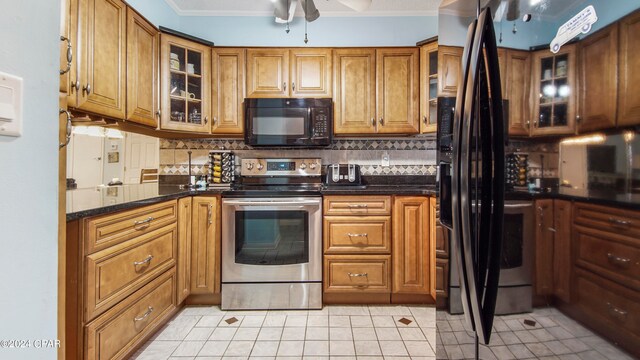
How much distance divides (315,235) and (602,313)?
1.72 metres

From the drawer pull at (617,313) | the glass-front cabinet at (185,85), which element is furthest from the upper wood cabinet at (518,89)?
the glass-front cabinet at (185,85)

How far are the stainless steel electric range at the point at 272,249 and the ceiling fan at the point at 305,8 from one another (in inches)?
60.1

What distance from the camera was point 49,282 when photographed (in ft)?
1.86

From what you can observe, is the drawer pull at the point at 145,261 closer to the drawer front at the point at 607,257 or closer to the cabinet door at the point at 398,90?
the drawer front at the point at 607,257

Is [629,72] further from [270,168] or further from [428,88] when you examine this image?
[270,168]

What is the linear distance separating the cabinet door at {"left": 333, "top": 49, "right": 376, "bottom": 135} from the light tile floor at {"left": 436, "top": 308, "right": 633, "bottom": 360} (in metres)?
1.85

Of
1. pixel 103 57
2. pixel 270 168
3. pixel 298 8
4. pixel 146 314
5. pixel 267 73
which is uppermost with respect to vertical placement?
pixel 298 8

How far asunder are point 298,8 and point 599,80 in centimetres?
261

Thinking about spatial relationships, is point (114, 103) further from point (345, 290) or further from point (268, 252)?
point (345, 290)

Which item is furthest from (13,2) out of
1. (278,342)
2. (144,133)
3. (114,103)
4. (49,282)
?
(144,133)

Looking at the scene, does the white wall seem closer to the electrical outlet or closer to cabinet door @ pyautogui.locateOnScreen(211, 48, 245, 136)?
cabinet door @ pyautogui.locateOnScreen(211, 48, 245, 136)

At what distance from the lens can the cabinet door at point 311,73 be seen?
242 cm

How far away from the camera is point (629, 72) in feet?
1.53

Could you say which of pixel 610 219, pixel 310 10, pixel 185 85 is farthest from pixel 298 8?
pixel 610 219
